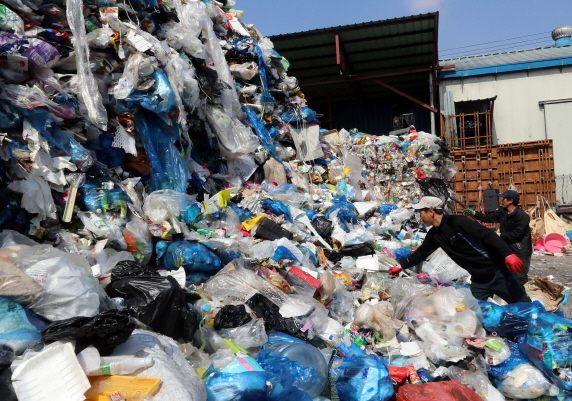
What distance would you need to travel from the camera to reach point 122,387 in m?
1.49

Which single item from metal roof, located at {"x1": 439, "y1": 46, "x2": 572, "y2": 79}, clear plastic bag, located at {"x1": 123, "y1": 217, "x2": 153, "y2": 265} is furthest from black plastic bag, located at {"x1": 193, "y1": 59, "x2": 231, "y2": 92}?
metal roof, located at {"x1": 439, "y1": 46, "x2": 572, "y2": 79}

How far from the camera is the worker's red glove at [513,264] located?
9.40ft

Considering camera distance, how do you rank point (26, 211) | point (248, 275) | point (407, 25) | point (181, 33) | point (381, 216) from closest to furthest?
1. point (26, 211)
2. point (248, 275)
3. point (181, 33)
4. point (381, 216)
5. point (407, 25)

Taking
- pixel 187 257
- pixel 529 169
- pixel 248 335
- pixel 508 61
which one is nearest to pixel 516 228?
pixel 248 335

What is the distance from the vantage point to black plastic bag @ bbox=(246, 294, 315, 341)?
103 inches

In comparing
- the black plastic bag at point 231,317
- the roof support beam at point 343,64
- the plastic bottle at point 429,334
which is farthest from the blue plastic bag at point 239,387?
the roof support beam at point 343,64

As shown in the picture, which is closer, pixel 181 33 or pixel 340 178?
pixel 181 33

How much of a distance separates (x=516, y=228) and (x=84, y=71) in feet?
13.6

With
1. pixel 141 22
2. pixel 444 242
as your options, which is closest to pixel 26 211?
pixel 141 22

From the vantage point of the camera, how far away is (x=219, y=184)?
498cm

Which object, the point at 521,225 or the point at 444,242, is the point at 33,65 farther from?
the point at 521,225

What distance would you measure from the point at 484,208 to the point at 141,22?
9.00 meters

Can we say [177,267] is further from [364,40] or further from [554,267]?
[364,40]

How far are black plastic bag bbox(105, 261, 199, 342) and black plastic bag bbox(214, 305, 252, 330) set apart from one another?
5.8 inches
